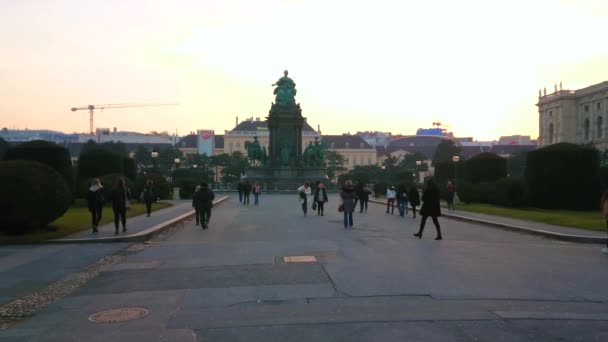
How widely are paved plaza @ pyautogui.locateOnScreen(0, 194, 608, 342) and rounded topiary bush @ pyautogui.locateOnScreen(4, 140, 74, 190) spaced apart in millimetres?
19086

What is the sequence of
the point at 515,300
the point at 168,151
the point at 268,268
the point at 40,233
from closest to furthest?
the point at 515,300 → the point at 268,268 → the point at 40,233 → the point at 168,151

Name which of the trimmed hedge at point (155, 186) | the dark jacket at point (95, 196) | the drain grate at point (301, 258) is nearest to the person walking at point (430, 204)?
the drain grate at point (301, 258)

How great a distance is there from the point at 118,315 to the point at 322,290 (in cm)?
319

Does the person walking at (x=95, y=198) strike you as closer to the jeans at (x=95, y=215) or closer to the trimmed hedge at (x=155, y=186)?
the jeans at (x=95, y=215)

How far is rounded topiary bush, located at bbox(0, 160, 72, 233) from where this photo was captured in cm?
1864

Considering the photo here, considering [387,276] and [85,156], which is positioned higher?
[85,156]

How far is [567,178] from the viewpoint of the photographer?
3550 centimetres

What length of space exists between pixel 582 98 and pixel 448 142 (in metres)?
37.3

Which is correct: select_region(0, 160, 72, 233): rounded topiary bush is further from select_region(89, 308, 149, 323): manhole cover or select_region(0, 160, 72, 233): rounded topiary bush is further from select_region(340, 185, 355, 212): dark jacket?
select_region(89, 308, 149, 323): manhole cover

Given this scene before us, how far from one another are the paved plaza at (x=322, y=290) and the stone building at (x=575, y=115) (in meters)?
126

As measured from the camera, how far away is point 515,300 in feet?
30.8

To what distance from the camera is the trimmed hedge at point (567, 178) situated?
3541 centimetres

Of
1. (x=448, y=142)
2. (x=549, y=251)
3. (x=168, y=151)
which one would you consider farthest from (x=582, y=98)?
(x=549, y=251)

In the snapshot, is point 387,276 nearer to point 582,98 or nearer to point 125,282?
point 125,282
